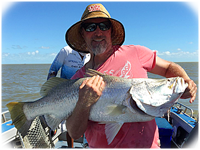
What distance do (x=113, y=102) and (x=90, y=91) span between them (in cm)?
34

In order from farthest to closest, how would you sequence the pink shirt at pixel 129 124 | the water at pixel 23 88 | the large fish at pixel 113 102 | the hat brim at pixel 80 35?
the water at pixel 23 88
the hat brim at pixel 80 35
the pink shirt at pixel 129 124
the large fish at pixel 113 102

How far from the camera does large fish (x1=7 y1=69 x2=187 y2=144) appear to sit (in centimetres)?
183

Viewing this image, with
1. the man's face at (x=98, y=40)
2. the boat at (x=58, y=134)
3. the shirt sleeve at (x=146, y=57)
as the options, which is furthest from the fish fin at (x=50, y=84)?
the boat at (x=58, y=134)

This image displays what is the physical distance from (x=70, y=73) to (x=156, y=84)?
2640 millimetres

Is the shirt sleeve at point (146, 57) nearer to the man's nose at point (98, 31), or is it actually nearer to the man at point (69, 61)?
the man's nose at point (98, 31)

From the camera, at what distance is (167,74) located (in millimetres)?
2312

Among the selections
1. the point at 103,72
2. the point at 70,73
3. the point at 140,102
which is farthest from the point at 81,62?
the point at 140,102

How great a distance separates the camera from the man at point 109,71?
6.57ft

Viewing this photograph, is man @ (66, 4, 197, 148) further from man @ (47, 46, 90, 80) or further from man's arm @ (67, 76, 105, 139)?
man @ (47, 46, 90, 80)

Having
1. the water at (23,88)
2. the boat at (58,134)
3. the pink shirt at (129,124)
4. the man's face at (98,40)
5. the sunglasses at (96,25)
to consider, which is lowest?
the water at (23,88)

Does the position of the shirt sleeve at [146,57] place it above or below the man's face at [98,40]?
below

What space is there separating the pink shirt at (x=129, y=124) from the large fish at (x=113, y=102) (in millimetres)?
128

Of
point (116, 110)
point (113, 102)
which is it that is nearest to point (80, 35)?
point (113, 102)

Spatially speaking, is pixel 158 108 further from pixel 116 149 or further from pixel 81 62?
pixel 81 62
